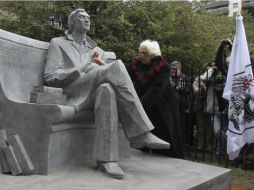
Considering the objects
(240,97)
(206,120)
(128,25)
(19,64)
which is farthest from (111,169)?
(128,25)

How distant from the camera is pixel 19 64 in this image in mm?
4211

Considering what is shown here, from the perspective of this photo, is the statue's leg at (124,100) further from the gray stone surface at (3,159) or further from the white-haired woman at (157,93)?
the white-haired woman at (157,93)

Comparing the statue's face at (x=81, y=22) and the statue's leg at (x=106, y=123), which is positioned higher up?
the statue's face at (x=81, y=22)

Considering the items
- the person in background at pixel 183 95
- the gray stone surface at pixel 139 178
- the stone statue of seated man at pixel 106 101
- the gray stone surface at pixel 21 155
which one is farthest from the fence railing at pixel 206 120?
the gray stone surface at pixel 21 155

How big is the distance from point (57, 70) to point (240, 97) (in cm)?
288

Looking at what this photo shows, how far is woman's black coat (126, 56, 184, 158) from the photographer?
16.4ft

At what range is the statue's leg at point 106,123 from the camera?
3.87 metres

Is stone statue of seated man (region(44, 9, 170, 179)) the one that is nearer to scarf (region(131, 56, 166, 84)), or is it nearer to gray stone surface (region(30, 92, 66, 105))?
gray stone surface (region(30, 92, 66, 105))

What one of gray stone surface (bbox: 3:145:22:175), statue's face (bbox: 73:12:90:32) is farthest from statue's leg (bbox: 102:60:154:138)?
gray stone surface (bbox: 3:145:22:175)

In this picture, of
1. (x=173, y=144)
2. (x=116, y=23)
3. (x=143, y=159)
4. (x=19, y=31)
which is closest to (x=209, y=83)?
(x=173, y=144)

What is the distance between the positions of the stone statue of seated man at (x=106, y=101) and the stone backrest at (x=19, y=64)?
142mm

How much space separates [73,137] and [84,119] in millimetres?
198

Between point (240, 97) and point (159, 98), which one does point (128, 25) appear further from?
point (159, 98)

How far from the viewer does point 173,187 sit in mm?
3734
